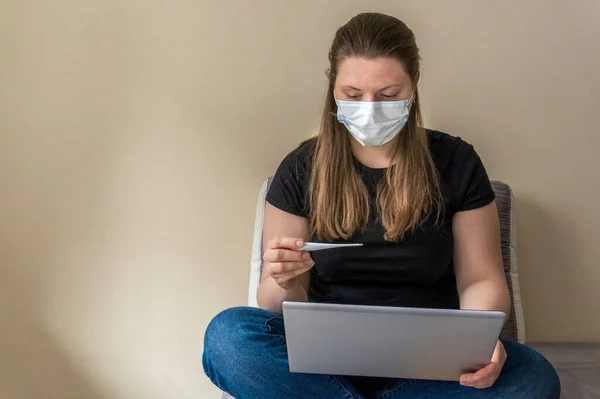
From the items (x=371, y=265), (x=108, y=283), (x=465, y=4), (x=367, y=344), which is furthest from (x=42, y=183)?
(x=465, y=4)

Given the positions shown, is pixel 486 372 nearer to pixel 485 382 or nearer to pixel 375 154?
pixel 485 382

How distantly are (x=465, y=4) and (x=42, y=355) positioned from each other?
1.42 meters

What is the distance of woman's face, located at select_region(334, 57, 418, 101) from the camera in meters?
1.18

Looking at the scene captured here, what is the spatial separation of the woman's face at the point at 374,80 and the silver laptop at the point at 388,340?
0.45 metres

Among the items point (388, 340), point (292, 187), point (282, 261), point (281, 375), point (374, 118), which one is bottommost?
point (281, 375)

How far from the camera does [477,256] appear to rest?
125 cm

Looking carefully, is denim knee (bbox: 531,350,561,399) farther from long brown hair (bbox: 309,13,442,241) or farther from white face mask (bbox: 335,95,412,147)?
white face mask (bbox: 335,95,412,147)

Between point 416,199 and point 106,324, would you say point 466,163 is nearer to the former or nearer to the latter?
point 416,199

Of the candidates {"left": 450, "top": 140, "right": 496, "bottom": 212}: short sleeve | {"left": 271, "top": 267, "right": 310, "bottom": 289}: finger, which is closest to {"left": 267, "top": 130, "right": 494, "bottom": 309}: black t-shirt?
{"left": 450, "top": 140, "right": 496, "bottom": 212}: short sleeve

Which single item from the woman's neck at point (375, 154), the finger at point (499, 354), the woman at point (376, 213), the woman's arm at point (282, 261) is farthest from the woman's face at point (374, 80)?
the finger at point (499, 354)

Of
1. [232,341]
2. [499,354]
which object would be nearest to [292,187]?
[232,341]

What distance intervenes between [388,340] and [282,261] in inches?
8.7

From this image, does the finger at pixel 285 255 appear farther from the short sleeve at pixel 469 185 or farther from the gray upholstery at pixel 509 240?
the gray upholstery at pixel 509 240

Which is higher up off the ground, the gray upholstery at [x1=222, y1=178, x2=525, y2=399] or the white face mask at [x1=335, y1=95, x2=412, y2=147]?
the white face mask at [x1=335, y1=95, x2=412, y2=147]
